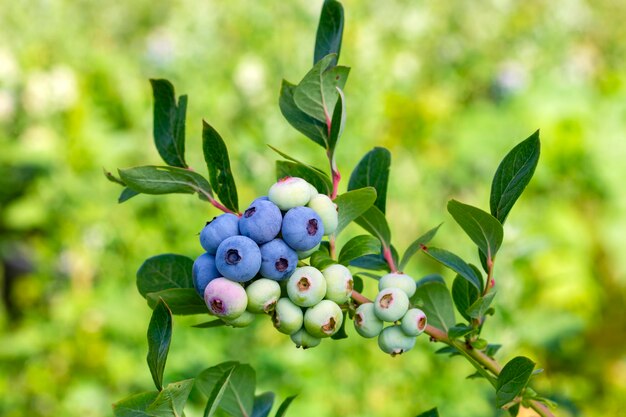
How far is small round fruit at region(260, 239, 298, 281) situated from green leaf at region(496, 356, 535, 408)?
0.56 ft

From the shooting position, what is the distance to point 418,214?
8.77 ft

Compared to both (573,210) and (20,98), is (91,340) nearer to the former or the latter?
(20,98)

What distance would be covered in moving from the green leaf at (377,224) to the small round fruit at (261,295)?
14 cm

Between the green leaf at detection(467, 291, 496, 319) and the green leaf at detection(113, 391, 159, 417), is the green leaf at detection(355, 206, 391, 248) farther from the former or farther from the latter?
the green leaf at detection(113, 391, 159, 417)

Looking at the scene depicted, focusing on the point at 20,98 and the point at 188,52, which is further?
the point at 20,98

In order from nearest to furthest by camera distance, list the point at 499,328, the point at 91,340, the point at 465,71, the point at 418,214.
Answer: the point at 499,328 < the point at 91,340 < the point at 418,214 < the point at 465,71

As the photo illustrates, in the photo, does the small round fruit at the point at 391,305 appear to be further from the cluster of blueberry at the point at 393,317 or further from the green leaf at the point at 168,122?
the green leaf at the point at 168,122

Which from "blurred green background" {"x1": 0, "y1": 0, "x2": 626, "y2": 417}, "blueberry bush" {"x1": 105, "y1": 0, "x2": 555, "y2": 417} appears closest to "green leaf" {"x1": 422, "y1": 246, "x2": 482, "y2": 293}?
"blueberry bush" {"x1": 105, "y1": 0, "x2": 555, "y2": 417}

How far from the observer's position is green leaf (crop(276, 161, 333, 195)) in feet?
1.75

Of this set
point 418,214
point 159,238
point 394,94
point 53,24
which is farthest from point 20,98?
point 418,214

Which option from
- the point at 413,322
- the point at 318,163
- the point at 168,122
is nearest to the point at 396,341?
the point at 413,322

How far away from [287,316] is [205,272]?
0.20 feet

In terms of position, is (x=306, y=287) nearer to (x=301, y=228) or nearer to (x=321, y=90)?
(x=301, y=228)

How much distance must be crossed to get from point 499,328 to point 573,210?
2.07m
